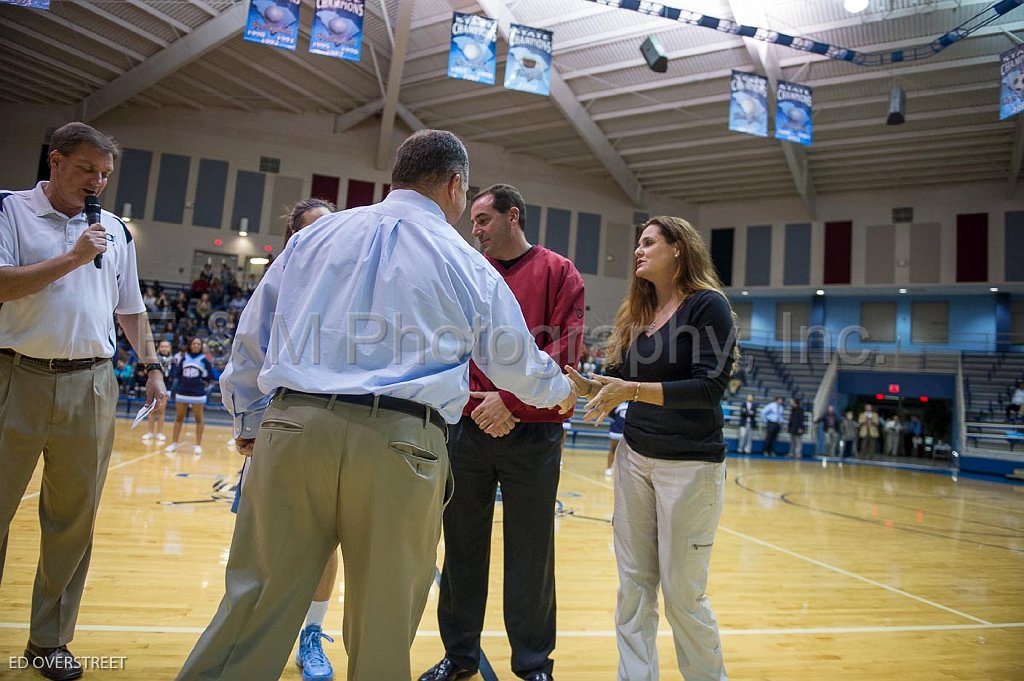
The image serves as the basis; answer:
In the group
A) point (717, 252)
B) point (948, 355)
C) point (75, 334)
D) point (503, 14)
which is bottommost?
point (75, 334)

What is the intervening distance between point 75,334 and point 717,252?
82.7 feet

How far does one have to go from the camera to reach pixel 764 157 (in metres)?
20.9

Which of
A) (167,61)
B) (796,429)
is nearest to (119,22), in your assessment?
(167,61)

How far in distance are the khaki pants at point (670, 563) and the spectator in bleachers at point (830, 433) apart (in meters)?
18.8

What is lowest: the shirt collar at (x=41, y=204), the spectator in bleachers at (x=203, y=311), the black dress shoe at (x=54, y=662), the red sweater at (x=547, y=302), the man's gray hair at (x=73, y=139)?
the black dress shoe at (x=54, y=662)

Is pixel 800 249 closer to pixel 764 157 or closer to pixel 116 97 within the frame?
pixel 764 157

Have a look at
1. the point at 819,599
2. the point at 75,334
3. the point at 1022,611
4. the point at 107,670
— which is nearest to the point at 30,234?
the point at 75,334

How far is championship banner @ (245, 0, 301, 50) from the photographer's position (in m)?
10.8

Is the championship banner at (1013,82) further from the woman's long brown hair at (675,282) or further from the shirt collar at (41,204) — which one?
the shirt collar at (41,204)

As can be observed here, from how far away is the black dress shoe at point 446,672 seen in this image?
252cm

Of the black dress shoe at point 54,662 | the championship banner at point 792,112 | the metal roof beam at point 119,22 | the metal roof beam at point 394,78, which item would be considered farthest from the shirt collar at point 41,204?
the metal roof beam at point 119,22

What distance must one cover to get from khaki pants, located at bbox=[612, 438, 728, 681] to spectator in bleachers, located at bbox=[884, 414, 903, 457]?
22.5m

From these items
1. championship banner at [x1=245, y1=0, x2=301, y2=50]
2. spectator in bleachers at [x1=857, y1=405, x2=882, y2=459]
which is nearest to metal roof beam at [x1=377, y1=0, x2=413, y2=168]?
championship banner at [x1=245, y1=0, x2=301, y2=50]

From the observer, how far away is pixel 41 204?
93.7 inches
